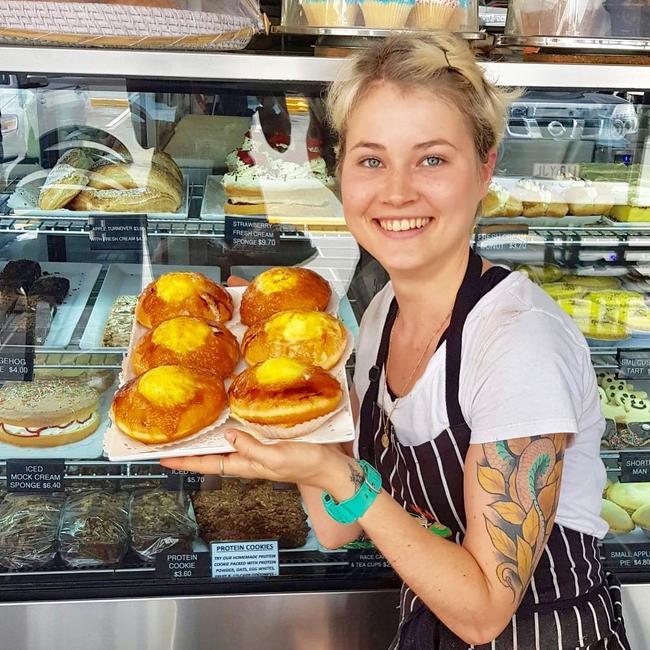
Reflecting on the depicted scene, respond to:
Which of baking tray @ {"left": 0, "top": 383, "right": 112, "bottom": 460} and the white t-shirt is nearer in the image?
the white t-shirt

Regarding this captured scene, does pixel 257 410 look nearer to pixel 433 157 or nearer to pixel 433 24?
pixel 433 157

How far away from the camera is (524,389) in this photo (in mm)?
A: 1450

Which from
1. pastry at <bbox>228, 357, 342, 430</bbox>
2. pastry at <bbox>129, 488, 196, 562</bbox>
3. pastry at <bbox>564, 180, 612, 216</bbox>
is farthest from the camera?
pastry at <bbox>564, 180, 612, 216</bbox>

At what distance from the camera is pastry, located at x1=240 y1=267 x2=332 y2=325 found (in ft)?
6.41

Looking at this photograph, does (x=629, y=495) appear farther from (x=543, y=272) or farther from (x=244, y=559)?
(x=244, y=559)

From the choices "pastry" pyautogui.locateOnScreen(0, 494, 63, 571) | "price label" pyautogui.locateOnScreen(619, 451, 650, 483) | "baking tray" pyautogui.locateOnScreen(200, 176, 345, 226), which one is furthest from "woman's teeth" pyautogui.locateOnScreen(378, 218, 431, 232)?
"pastry" pyautogui.locateOnScreen(0, 494, 63, 571)

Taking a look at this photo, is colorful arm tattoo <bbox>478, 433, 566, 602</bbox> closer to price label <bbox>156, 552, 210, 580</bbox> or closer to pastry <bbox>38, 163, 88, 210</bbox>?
price label <bbox>156, 552, 210, 580</bbox>

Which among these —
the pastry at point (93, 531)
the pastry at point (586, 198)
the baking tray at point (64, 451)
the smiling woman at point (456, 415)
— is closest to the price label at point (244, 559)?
the pastry at point (93, 531)

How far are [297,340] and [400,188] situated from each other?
16.4 inches

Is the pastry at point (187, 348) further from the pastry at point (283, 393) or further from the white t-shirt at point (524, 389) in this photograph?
the white t-shirt at point (524, 389)

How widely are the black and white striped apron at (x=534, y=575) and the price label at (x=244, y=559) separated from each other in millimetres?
738

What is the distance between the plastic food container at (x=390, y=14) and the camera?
1954 millimetres

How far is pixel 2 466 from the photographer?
2451 mm

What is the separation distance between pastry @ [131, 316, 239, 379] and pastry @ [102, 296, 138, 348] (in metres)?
0.63
